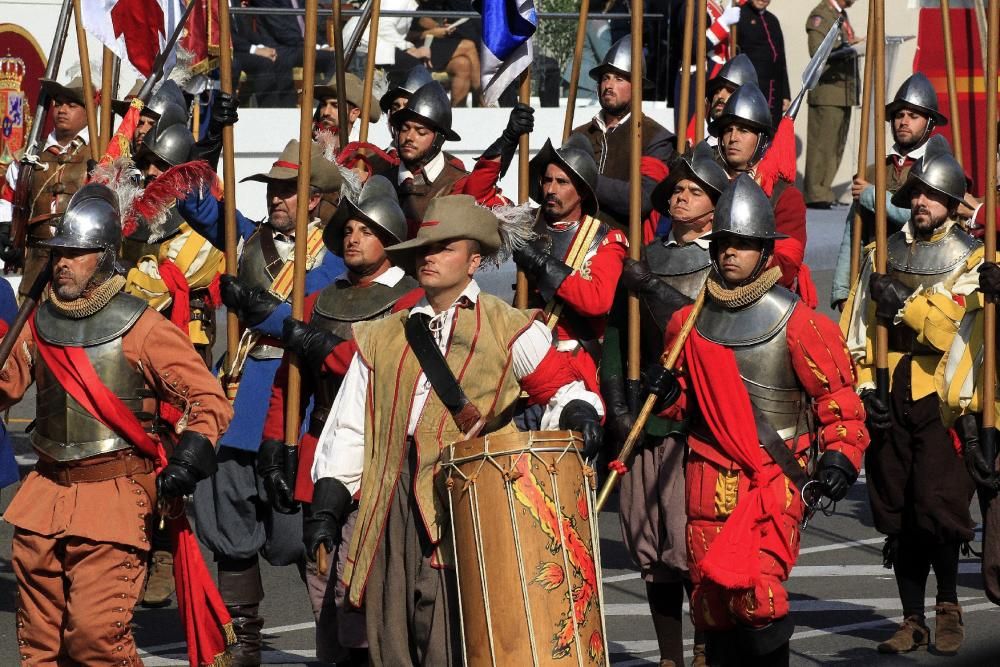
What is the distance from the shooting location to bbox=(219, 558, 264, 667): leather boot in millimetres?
8164

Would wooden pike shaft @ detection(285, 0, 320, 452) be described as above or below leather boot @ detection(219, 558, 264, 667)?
above

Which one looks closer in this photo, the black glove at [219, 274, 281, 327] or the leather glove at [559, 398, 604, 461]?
the leather glove at [559, 398, 604, 461]

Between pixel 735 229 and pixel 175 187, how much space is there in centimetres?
229

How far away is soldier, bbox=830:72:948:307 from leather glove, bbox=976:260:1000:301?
1538 mm

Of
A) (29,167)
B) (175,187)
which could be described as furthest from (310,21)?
(29,167)

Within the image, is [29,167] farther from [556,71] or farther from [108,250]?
[556,71]

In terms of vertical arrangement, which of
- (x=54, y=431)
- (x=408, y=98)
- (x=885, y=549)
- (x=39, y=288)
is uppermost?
(x=408, y=98)

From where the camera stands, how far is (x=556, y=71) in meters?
17.1

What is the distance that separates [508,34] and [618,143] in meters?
1.24

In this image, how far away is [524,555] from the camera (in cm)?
594

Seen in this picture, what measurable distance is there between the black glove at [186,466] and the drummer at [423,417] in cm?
61

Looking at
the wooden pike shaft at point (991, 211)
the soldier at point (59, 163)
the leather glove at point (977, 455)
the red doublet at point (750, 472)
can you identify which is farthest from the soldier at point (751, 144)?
the soldier at point (59, 163)

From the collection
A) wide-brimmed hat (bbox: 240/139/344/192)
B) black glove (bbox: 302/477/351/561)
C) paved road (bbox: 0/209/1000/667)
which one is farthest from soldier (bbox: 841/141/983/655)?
black glove (bbox: 302/477/351/561)

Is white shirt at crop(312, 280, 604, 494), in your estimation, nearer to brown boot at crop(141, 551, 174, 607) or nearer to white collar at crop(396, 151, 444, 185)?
white collar at crop(396, 151, 444, 185)
